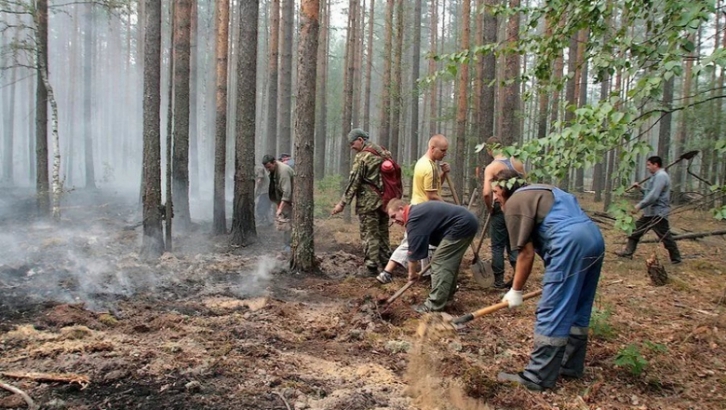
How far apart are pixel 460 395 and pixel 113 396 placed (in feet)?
7.95

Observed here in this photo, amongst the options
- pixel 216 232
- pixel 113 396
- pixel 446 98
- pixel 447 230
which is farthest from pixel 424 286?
pixel 446 98

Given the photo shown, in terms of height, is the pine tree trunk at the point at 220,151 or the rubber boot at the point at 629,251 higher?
the pine tree trunk at the point at 220,151

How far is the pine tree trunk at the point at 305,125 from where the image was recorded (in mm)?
6859

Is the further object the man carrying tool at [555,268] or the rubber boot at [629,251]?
the rubber boot at [629,251]

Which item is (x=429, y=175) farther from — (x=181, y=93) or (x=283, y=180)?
(x=181, y=93)

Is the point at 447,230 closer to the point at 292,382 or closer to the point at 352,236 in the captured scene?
the point at 292,382

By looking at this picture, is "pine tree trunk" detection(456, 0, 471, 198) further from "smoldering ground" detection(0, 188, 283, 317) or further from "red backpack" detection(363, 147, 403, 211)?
"smoldering ground" detection(0, 188, 283, 317)

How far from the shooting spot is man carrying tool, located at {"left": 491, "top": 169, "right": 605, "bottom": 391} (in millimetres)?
3506

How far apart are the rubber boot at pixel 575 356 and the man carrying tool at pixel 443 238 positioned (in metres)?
1.60

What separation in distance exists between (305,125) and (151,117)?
9.24 ft

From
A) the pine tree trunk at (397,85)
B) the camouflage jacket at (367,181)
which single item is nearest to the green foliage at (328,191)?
the pine tree trunk at (397,85)

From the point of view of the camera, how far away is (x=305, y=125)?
6926mm

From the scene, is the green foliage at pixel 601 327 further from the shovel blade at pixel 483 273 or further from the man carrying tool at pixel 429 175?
the man carrying tool at pixel 429 175

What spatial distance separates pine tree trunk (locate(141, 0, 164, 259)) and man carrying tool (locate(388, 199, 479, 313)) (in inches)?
192
